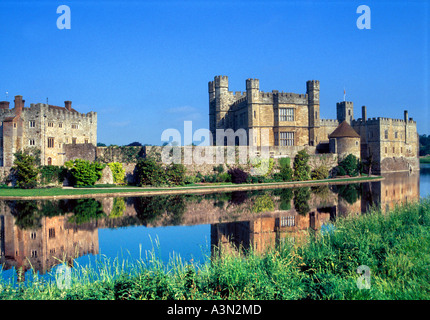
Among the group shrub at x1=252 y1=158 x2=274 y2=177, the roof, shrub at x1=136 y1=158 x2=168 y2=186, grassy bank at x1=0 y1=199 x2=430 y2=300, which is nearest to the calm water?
grassy bank at x1=0 y1=199 x2=430 y2=300

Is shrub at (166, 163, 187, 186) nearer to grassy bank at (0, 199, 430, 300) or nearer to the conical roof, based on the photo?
the conical roof

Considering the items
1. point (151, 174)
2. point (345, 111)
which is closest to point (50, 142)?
point (151, 174)

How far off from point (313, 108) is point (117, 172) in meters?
20.6

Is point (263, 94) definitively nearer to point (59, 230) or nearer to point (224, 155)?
point (224, 155)

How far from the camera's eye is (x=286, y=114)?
37625 millimetres

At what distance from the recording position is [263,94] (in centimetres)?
3731

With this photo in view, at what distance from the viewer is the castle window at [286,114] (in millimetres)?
37381

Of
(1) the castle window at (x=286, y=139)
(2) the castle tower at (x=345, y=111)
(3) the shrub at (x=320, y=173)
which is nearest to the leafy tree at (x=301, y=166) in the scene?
(3) the shrub at (x=320, y=173)

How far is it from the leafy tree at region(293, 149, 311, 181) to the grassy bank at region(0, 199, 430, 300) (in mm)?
25679

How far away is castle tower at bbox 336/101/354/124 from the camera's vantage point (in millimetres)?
48969

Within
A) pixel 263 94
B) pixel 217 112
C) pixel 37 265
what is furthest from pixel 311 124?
pixel 37 265

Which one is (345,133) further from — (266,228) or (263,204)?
(266,228)

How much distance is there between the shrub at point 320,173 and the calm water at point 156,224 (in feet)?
39.1

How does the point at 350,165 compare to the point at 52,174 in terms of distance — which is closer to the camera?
the point at 52,174
